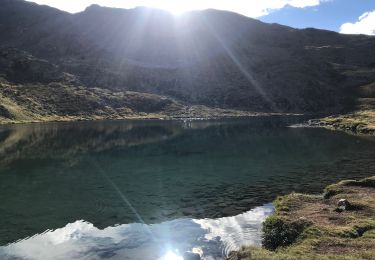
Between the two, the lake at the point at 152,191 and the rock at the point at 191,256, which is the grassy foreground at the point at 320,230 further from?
the lake at the point at 152,191

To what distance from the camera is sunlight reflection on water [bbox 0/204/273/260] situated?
3291 centimetres

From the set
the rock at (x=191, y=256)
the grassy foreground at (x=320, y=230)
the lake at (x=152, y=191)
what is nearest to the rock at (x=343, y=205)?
the grassy foreground at (x=320, y=230)

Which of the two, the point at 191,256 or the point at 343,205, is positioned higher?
the point at 343,205

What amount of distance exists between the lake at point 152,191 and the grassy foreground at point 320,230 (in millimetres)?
2877

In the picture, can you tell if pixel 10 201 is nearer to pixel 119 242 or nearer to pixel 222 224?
pixel 119 242

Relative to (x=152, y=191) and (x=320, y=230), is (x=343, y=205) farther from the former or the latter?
(x=152, y=191)

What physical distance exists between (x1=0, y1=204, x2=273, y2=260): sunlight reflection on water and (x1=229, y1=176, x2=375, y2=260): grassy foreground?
99.7 inches

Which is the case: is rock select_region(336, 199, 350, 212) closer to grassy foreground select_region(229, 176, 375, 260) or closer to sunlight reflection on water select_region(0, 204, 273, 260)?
grassy foreground select_region(229, 176, 375, 260)

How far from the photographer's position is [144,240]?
36312 millimetres

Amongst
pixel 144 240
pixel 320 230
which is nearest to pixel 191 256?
pixel 144 240

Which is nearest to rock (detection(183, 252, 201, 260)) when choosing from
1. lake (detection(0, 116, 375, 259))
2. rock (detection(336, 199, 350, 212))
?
lake (detection(0, 116, 375, 259))

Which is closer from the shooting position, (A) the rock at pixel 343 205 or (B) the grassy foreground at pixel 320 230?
(B) the grassy foreground at pixel 320 230

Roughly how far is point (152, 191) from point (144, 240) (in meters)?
21.8

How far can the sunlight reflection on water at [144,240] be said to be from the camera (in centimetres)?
3291
